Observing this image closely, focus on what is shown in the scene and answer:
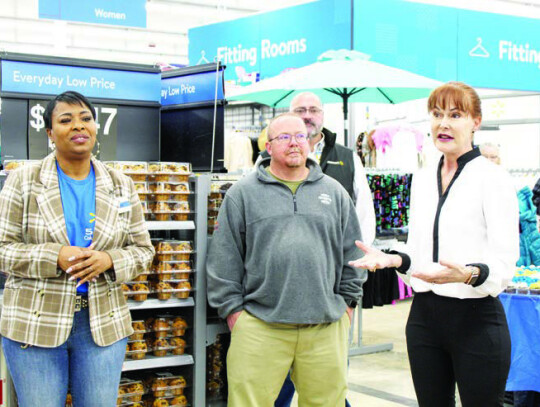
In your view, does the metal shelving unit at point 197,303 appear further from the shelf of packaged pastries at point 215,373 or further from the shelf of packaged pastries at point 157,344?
the shelf of packaged pastries at point 215,373

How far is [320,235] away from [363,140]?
5.12 meters

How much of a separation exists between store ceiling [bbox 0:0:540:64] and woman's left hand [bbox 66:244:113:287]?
462 inches

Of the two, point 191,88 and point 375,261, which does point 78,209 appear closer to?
point 375,261

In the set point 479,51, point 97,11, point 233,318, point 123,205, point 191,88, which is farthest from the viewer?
point 97,11

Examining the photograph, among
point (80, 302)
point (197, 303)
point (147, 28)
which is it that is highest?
point (147, 28)

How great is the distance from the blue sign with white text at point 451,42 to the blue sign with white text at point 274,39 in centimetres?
29

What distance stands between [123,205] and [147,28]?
17252mm

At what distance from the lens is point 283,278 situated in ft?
10.3

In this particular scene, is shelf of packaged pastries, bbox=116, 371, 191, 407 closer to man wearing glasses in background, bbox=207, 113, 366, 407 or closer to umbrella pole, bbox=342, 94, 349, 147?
man wearing glasses in background, bbox=207, 113, 366, 407

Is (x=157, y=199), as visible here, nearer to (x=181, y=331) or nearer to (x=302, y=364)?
(x=181, y=331)

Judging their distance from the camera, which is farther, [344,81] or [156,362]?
[344,81]

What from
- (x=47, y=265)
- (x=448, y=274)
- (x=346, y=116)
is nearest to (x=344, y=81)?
(x=346, y=116)

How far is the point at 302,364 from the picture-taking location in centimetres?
323

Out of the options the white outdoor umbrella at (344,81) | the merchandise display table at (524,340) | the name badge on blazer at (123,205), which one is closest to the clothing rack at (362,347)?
the white outdoor umbrella at (344,81)
